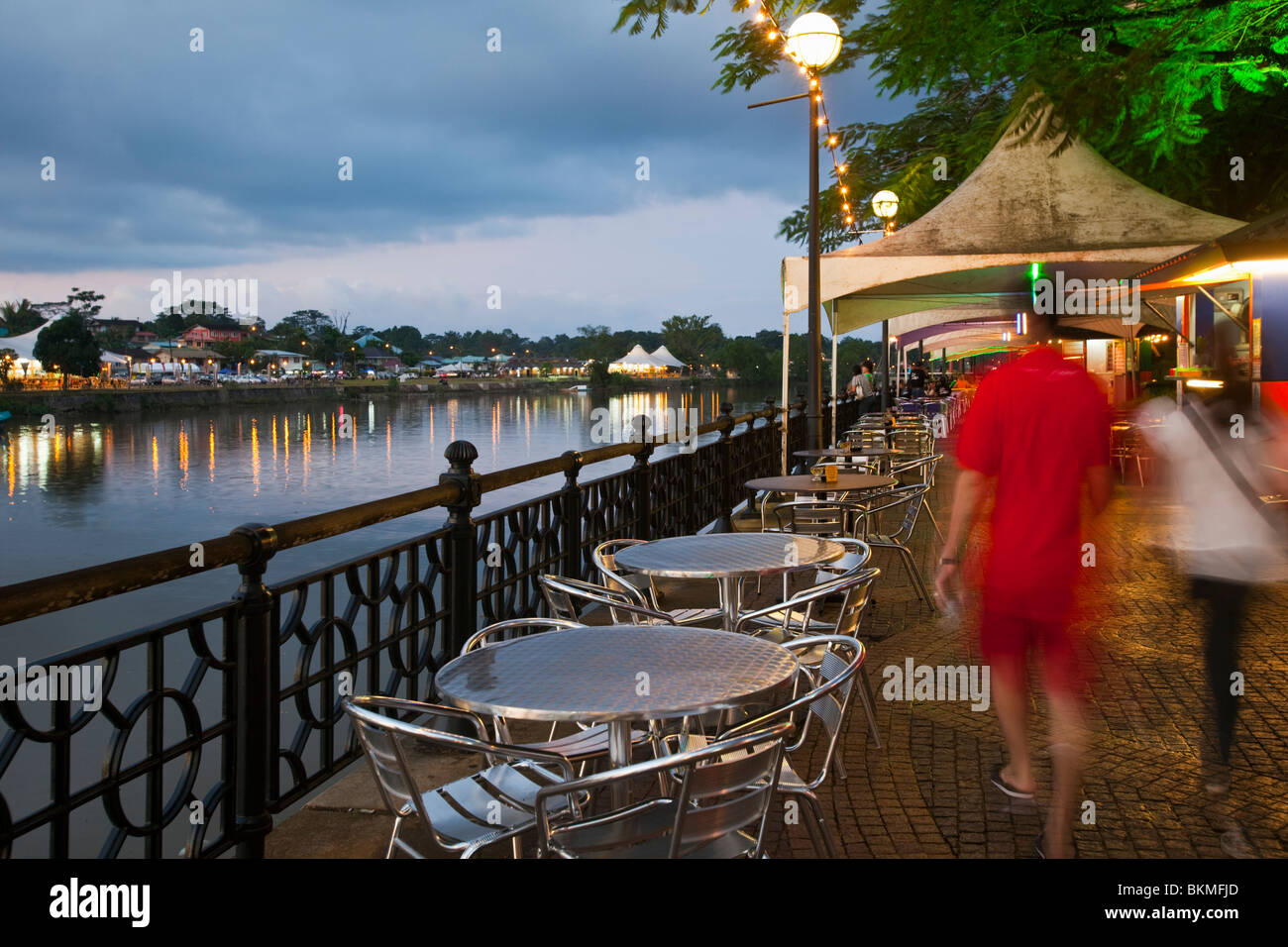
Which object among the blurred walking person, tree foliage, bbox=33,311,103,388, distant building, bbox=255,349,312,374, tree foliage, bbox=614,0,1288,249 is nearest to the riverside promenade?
the blurred walking person

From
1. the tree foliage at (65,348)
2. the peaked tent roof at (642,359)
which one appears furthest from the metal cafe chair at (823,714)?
the peaked tent roof at (642,359)

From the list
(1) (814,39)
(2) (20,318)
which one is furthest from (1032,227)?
(2) (20,318)

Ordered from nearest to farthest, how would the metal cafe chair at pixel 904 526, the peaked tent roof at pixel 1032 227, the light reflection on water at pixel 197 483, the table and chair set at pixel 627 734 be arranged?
the table and chair set at pixel 627 734, the metal cafe chair at pixel 904 526, the peaked tent roof at pixel 1032 227, the light reflection on water at pixel 197 483

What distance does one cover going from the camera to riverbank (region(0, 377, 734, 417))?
8069cm

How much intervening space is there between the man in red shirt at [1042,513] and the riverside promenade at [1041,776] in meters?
0.35

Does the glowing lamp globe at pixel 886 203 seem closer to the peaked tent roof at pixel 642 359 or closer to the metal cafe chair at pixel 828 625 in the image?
the metal cafe chair at pixel 828 625

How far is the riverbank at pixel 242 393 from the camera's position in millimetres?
80688

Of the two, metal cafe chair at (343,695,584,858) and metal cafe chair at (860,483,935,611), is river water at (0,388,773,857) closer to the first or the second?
metal cafe chair at (343,695,584,858)

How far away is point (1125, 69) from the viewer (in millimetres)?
9398

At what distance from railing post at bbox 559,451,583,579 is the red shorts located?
10.5 ft
